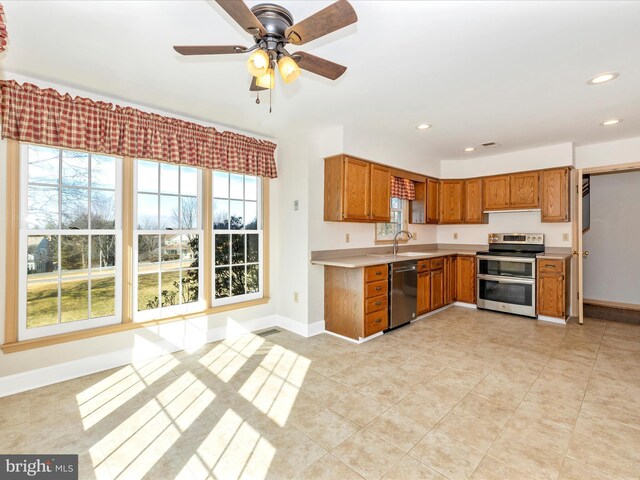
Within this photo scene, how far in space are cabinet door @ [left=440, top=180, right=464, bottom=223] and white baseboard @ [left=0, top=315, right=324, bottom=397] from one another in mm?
3232

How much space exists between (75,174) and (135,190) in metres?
0.50

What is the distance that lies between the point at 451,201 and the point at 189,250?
14.9 feet

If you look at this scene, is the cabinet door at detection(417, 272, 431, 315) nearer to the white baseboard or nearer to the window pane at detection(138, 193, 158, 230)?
the white baseboard

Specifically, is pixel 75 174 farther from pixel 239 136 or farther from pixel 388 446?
pixel 388 446

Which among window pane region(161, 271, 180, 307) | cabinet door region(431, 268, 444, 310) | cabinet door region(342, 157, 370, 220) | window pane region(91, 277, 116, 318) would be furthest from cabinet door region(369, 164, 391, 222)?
window pane region(91, 277, 116, 318)

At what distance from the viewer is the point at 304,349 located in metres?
3.47

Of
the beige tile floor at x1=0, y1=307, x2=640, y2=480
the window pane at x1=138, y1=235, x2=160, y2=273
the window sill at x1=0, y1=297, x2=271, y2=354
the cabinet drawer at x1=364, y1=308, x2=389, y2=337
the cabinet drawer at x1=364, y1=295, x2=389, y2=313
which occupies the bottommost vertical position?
the beige tile floor at x1=0, y1=307, x2=640, y2=480

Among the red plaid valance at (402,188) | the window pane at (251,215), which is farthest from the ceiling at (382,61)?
the red plaid valance at (402,188)

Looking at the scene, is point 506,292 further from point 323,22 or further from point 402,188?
point 323,22

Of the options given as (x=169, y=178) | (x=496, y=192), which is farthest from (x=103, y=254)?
(x=496, y=192)

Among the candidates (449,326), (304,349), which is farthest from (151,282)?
(449,326)

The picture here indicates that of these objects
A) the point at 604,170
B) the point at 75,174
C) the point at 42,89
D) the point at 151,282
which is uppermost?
the point at 42,89

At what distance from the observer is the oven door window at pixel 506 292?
465 cm

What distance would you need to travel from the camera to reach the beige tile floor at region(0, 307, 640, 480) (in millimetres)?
1771
